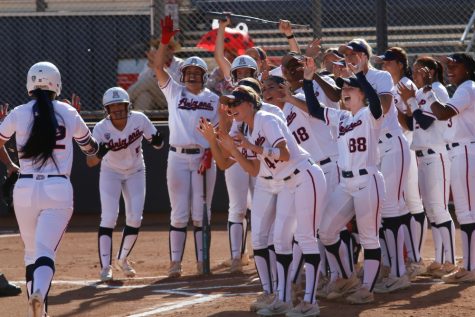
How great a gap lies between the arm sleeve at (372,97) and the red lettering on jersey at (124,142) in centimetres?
308

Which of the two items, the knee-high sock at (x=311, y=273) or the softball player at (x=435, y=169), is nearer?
the knee-high sock at (x=311, y=273)

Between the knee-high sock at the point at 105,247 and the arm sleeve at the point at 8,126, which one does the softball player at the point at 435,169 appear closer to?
the knee-high sock at the point at 105,247

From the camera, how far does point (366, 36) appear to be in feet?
47.6

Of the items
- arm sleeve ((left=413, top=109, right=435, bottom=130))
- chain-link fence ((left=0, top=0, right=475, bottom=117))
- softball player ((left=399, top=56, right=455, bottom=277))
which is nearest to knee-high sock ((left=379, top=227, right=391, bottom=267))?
softball player ((left=399, top=56, right=455, bottom=277))

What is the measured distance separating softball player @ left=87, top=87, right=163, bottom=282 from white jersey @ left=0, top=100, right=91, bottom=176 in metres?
2.51

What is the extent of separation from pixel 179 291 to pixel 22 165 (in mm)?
2331

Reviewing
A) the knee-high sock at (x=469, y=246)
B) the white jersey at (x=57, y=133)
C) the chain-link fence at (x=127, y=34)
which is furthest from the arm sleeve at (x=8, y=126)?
the chain-link fence at (x=127, y=34)

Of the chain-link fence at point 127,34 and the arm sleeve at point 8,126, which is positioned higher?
the chain-link fence at point 127,34

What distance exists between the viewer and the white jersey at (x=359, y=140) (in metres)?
7.68

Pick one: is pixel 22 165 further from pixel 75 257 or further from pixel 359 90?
pixel 75 257

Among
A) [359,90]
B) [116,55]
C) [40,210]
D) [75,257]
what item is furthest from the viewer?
[116,55]

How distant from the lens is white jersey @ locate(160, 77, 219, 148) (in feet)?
32.9

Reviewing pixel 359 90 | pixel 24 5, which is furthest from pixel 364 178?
pixel 24 5

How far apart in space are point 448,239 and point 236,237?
7.07 ft
